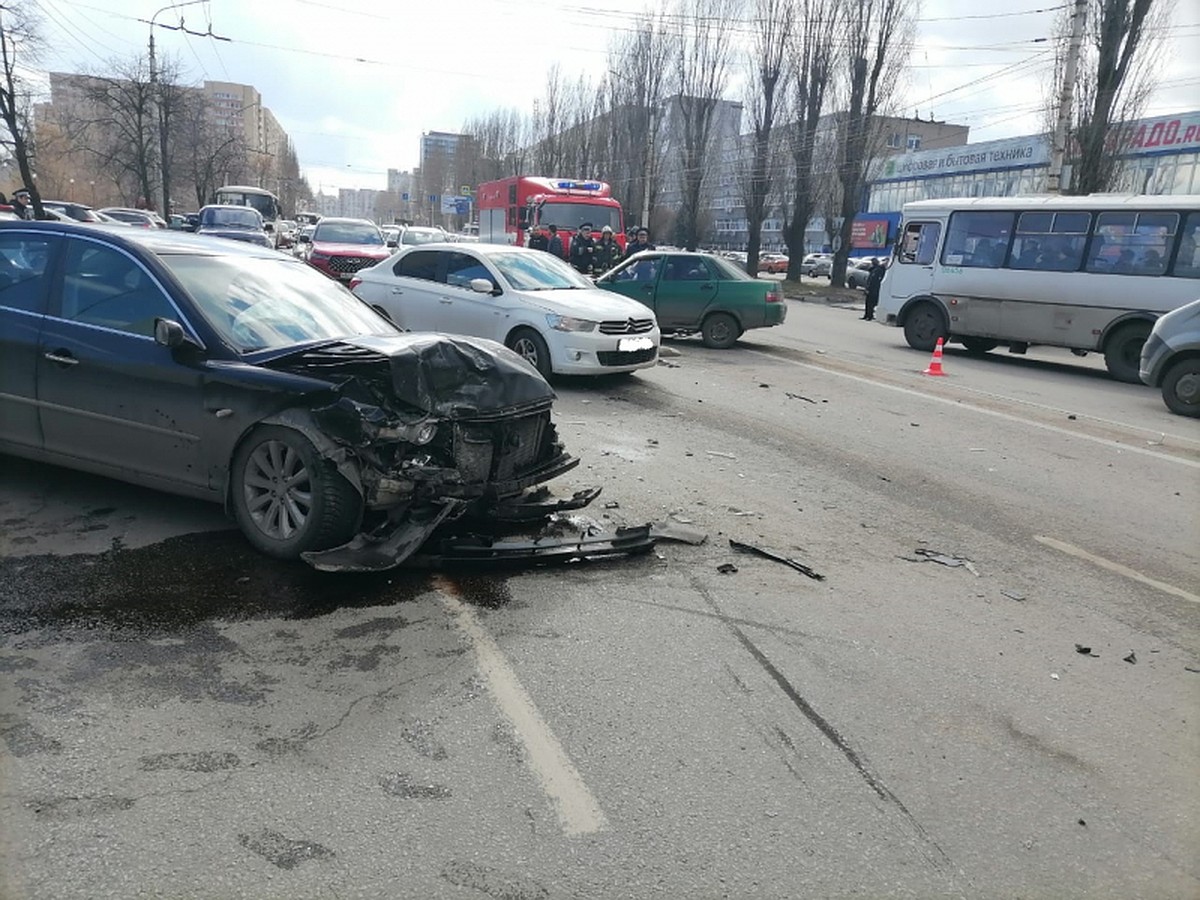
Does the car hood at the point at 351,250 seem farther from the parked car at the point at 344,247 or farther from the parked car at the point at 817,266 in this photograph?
the parked car at the point at 817,266

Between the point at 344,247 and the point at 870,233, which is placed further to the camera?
the point at 870,233

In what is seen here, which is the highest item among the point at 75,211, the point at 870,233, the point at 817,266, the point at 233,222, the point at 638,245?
the point at 870,233

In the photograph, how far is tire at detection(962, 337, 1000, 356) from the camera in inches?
655

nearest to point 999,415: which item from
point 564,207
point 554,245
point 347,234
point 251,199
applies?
point 554,245

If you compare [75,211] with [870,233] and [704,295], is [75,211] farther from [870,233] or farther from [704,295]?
[870,233]

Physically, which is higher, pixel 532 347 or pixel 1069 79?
pixel 1069 79

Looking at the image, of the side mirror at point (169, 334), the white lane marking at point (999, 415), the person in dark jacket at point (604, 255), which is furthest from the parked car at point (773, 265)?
the side mirror at point (169, 334)

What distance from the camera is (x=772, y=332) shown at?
18.4 metres

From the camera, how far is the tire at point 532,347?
971 cm

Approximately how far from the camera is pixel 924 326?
668 inches

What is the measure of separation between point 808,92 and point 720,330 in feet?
82.1

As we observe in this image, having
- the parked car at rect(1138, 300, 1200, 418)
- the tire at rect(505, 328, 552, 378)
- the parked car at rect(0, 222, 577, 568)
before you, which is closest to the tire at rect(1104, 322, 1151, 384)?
the parked car at rect(1138, 300, 1200, 418)

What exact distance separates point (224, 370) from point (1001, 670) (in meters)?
4.17

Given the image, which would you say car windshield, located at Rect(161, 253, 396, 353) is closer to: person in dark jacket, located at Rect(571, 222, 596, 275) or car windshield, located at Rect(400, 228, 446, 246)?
person in dark jacket, located at Rect(571, 222, 596, 275)
